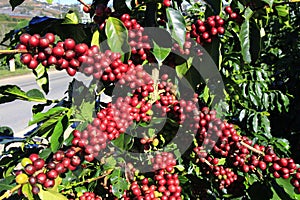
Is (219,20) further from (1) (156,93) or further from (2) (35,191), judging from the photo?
(2) (35,191)

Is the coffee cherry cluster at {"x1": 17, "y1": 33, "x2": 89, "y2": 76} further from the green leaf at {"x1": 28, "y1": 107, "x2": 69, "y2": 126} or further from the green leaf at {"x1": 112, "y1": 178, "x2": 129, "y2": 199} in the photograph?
the green leaf at {"x1": 112, "y1": 178, "x2": 129, "y2": 199}

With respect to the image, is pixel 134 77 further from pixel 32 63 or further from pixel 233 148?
pixel 233 148

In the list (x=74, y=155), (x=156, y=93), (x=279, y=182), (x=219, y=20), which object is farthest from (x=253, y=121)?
(x=74, y=155)

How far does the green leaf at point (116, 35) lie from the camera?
0.89m

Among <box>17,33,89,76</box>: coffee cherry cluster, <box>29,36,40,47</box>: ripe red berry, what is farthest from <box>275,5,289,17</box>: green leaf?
<box>29,36,40,47</box>: ripe red berry

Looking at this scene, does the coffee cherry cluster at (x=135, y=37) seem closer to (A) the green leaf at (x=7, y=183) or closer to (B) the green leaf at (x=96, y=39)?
(B) the green leaf at (x=96, y=39)

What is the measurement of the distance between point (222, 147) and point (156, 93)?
0.31 m

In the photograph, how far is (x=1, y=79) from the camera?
42.6 ft

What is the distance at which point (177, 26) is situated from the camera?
3.03 feet

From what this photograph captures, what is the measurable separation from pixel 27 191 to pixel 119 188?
0.51 metres

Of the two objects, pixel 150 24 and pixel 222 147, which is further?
pixel 222 147

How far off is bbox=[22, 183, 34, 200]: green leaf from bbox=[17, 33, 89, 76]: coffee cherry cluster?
275mm

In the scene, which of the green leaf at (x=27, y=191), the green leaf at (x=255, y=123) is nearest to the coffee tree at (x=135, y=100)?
the green leaf at (x=27, y=191)

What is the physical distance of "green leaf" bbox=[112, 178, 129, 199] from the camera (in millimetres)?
1245
